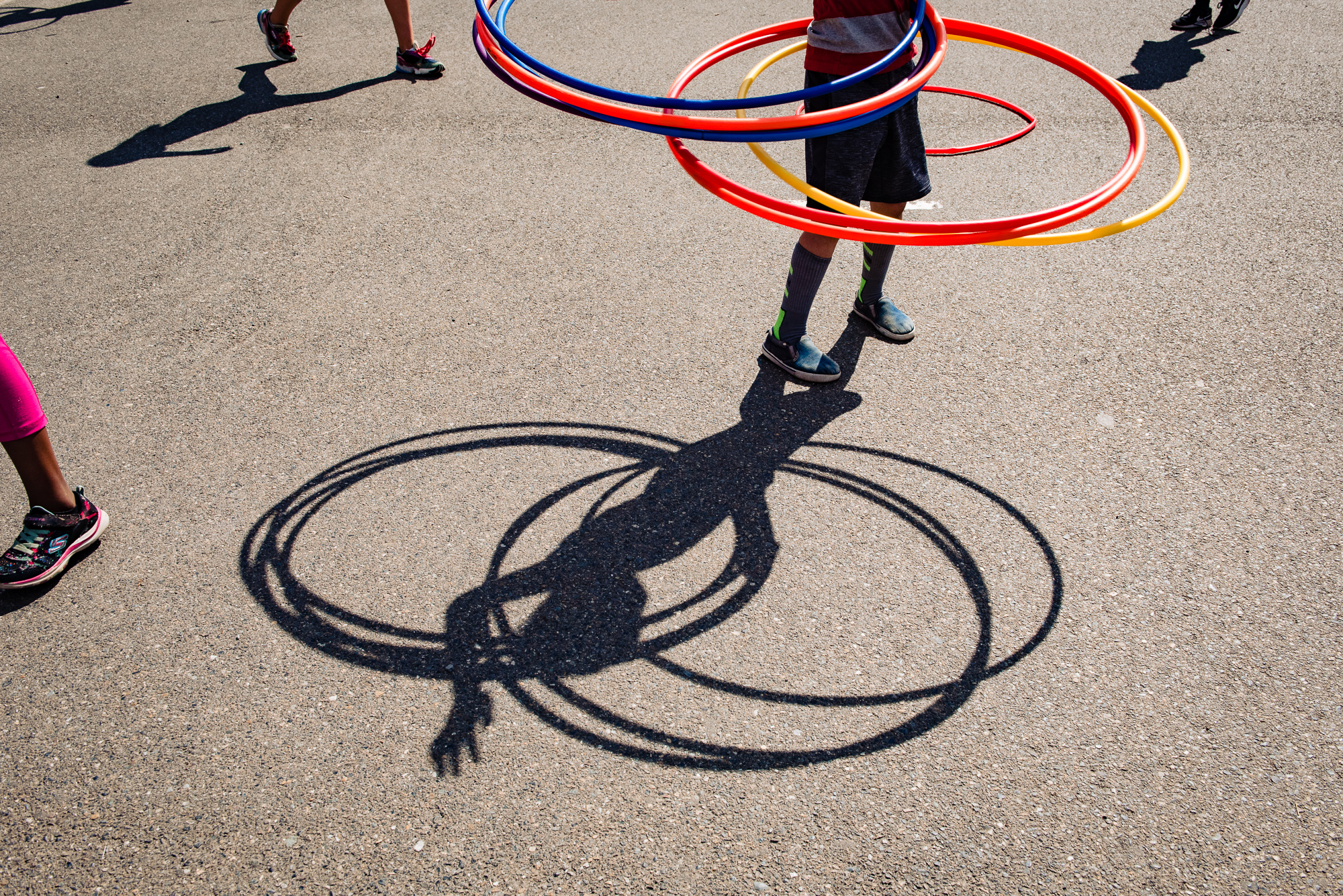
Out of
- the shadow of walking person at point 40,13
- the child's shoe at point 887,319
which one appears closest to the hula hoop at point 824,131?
the child's shoe at point 887,319

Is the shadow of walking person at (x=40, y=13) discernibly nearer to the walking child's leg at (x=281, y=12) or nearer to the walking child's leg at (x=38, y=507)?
the walking child's leg at (x=281, y=12)

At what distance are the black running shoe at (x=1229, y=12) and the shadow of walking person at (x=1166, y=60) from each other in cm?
7

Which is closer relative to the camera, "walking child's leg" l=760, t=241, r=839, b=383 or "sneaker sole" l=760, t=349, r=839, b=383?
"walking child's leg" l=760, t=241, r=839, b=383

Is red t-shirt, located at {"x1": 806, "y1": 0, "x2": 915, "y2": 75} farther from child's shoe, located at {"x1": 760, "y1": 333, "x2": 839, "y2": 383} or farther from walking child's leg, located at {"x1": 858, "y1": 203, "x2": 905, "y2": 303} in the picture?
child's shoe, located at {"x1": 760, "y1": 333, "x2": 839, "y2": 383}

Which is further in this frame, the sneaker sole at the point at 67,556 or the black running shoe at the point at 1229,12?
the black running shoe at the point at 1229,12

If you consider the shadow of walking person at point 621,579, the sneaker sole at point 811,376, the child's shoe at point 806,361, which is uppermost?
the child's shoe at point 806,361

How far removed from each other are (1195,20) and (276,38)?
283 inches

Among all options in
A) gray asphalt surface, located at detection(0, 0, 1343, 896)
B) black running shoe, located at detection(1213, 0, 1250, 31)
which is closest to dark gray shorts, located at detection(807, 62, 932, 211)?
gray asphalt surface, located at detection(0, 0, 1343, 896)

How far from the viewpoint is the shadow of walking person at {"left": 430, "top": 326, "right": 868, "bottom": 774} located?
2.54 metres

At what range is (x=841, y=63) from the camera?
9.97 ft

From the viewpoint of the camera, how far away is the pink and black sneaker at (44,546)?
2793 millimetres

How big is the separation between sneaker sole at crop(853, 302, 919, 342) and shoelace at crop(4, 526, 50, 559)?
128 inches

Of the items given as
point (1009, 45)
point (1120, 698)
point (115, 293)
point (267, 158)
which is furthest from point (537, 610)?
point (267, 158)

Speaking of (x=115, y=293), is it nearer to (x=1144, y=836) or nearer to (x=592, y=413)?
(x=592, y=413)
